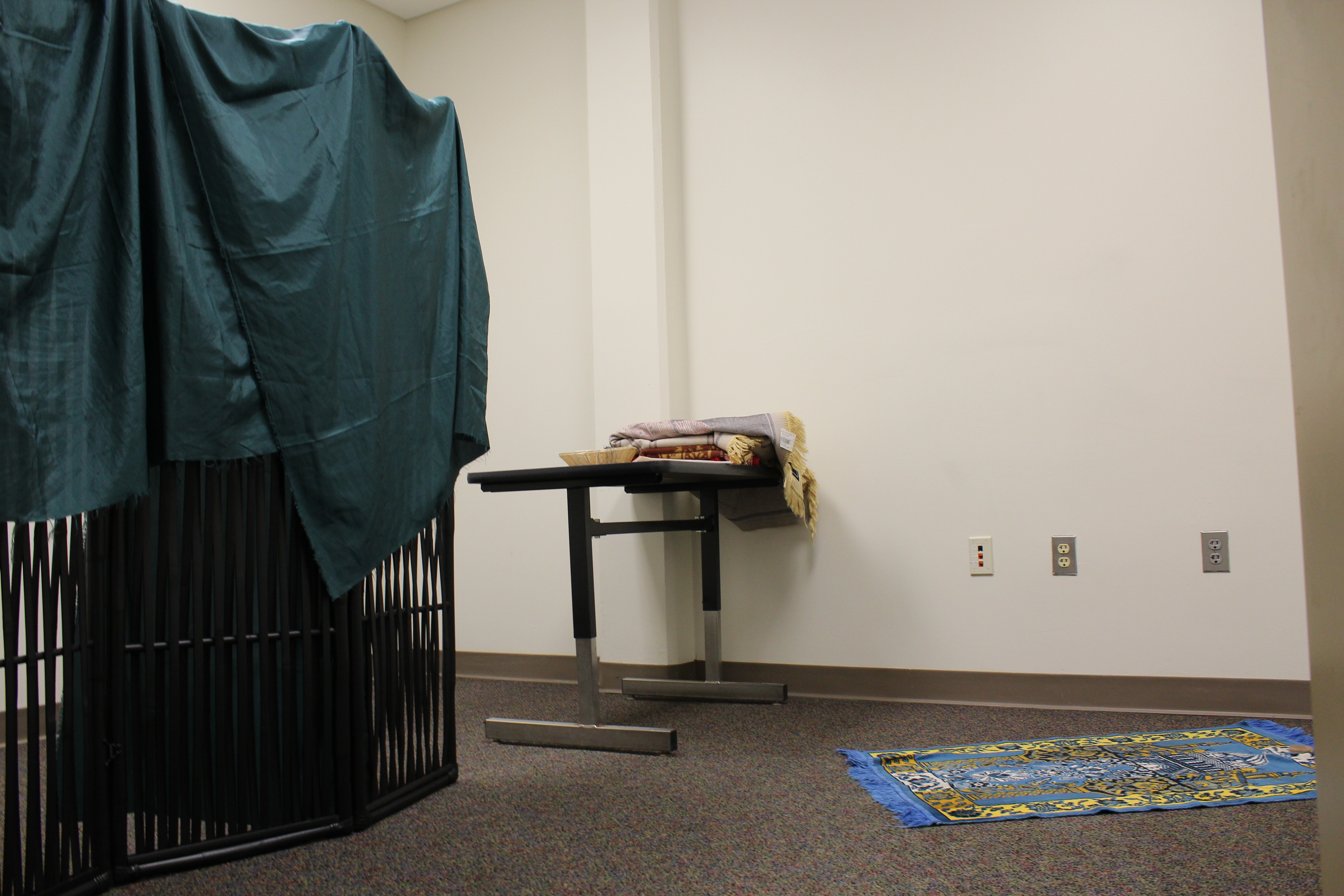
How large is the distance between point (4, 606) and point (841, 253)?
7.37ft

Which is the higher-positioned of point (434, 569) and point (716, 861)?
point (434, 569)

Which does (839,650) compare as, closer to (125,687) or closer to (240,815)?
(240,815)

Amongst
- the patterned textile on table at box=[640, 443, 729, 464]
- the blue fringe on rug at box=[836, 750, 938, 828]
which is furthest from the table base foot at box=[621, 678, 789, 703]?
the patterned textile on table at box=[640, 443, 729, 464]

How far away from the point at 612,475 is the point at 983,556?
114cm

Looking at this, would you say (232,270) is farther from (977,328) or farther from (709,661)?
(977,328)

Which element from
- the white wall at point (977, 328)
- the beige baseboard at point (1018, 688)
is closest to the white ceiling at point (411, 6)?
the white wall at point (977, 328)

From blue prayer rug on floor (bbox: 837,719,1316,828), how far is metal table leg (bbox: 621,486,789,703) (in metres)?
0.68

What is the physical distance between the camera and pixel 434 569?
1.88 m

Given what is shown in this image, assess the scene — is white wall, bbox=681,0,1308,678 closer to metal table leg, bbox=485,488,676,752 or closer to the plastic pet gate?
metal table leg, bbox=485,488,676,752

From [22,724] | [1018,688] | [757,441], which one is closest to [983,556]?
[1018,688]

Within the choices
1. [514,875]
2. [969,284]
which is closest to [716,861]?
[514,875]

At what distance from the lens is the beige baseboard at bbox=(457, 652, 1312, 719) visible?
2314mm

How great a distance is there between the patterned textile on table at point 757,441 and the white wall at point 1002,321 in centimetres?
20

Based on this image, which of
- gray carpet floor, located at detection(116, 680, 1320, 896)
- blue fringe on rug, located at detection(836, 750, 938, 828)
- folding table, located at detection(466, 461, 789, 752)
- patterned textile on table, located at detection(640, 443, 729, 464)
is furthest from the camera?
patterned textile on table, located at detection(640, 443, 729, 464)
